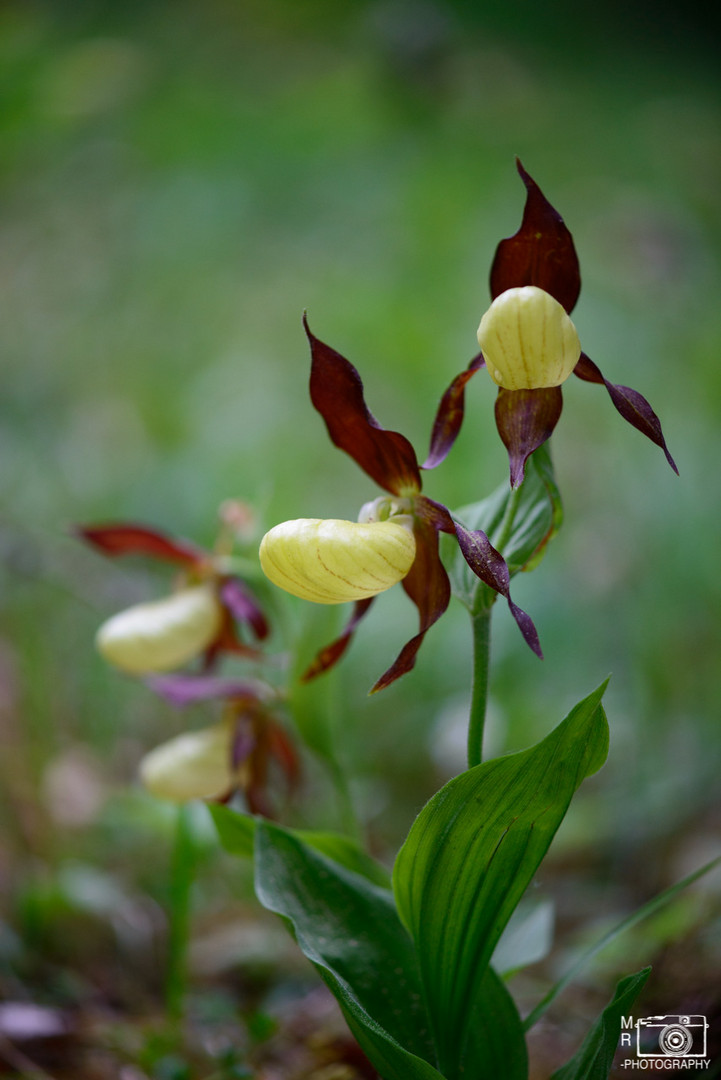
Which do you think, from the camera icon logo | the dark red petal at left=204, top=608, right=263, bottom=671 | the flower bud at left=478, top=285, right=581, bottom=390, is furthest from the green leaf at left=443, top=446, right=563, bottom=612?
the camera icon logo

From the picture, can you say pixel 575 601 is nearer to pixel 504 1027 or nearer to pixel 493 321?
pixel 504 1027

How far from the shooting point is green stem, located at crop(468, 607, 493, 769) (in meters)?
0.67

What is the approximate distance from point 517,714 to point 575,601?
0.37 m

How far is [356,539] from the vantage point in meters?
0.62

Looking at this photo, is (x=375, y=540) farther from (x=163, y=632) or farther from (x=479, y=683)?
(x=163, y=632)

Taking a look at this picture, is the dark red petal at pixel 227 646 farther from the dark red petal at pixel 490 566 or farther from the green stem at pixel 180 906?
the dark red petal at pixel 490 566

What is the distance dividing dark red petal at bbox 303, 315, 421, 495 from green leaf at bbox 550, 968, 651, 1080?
0.46m

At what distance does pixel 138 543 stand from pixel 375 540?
50cm

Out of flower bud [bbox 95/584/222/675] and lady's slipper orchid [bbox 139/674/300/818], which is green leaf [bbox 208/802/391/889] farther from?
flower bud [bbox 95/584/222/675]

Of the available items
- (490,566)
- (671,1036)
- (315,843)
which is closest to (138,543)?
(315,843)

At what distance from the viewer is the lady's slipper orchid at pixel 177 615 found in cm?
94

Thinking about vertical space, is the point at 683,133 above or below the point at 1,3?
below

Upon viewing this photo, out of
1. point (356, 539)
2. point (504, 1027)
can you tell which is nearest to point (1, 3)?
point (356, 539)

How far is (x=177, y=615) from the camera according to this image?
3.21 ft
